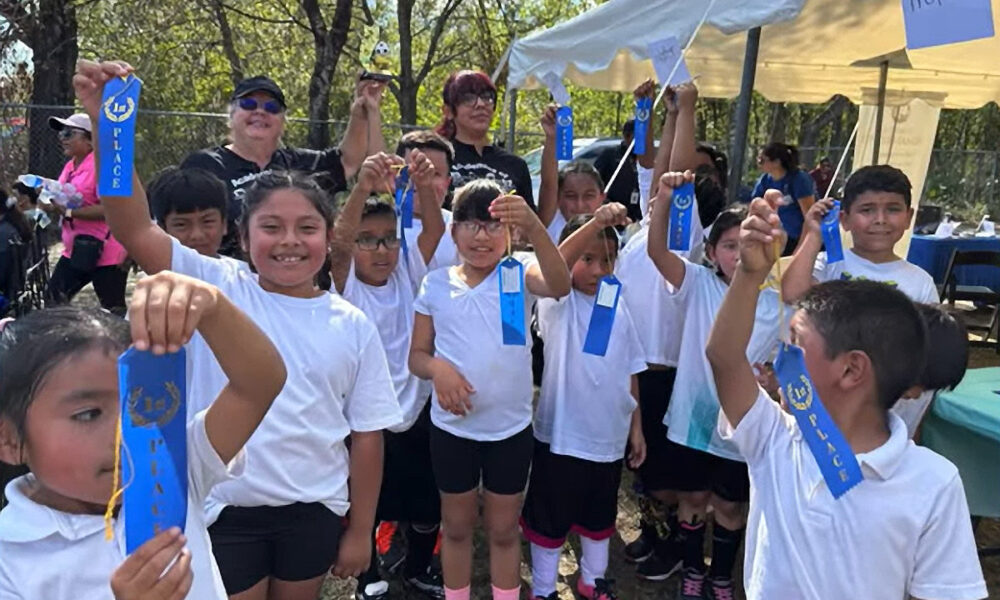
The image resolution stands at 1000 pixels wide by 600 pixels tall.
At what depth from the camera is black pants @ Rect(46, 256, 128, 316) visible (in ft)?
17.4

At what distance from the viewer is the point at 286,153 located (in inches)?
113

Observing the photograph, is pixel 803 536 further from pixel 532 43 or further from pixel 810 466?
pixel 532 43

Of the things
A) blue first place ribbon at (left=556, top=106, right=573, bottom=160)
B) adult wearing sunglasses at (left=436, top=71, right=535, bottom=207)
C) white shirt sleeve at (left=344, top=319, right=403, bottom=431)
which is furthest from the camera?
blue first place ribbon at (left=556, top=106, right=573, bottom=160)

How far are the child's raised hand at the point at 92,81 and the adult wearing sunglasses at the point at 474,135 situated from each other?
1752 mm

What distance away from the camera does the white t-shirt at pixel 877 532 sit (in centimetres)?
→ 136

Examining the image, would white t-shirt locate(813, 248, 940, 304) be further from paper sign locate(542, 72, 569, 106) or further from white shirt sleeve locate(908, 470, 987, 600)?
paper sign locate(542, 72, 569, 106)

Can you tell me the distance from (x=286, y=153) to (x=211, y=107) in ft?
65.1

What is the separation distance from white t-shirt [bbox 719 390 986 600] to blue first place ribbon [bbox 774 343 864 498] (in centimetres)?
14

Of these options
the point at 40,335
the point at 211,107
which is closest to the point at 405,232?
the point at 40,335

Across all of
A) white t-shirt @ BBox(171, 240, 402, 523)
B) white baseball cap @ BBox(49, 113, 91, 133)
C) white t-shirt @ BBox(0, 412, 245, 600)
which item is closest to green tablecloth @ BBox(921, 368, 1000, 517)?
white t-shirt @ BBox(171, 240, 402, 523)

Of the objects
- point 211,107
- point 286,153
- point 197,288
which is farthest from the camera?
point 211,107

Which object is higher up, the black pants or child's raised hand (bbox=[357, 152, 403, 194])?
child's raised hand (bbox=[357, 152, 403, 194])

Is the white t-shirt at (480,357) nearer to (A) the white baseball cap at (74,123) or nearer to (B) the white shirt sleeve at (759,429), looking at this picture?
(B) the white shirt sleeve at (759,429)

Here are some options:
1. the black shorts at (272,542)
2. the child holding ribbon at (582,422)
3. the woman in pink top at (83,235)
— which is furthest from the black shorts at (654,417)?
the woman in pink top at (83,235)
